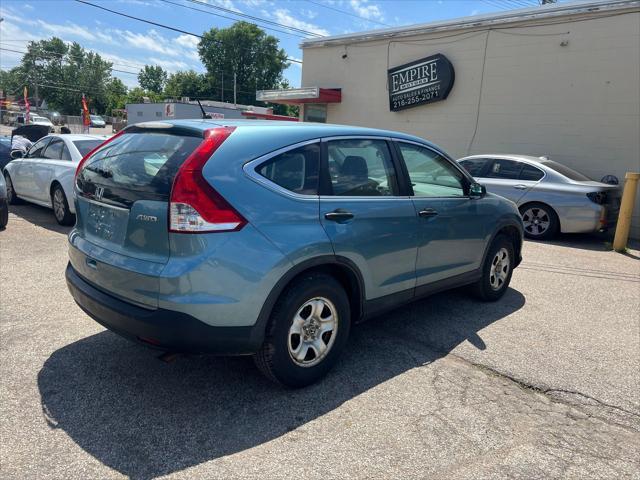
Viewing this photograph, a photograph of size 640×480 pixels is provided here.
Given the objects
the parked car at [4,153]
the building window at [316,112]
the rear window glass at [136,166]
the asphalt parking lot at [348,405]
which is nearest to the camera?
the asphalt parking lot at [348,405]

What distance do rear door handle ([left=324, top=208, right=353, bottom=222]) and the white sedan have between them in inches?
232

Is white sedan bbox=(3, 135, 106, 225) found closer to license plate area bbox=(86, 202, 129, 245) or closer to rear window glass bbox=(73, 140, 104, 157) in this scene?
rear window glass bbox=(73, 140, 104, 157)

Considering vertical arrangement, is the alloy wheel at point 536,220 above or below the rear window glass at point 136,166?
below

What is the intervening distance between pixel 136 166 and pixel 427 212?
226 centimetres

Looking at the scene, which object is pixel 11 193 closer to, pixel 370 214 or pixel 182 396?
pixel 182 396

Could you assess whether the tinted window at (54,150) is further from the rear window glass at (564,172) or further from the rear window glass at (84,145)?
the rear window glass at (564,172)

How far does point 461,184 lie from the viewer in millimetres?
4676

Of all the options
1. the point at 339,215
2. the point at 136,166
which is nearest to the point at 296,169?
the point at 339,215

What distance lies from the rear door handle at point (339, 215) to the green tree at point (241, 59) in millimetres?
77832

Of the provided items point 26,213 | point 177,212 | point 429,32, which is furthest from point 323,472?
point 429,32

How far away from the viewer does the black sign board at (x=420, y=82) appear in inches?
520

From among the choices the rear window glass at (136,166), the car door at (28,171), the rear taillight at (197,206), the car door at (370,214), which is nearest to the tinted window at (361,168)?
the car door at (370,214)

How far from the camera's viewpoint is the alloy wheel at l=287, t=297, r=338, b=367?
3.18 m

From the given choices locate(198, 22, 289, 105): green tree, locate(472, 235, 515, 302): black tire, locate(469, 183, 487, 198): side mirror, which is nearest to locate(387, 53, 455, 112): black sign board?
locate(472, 235, 515, 302): black tire
